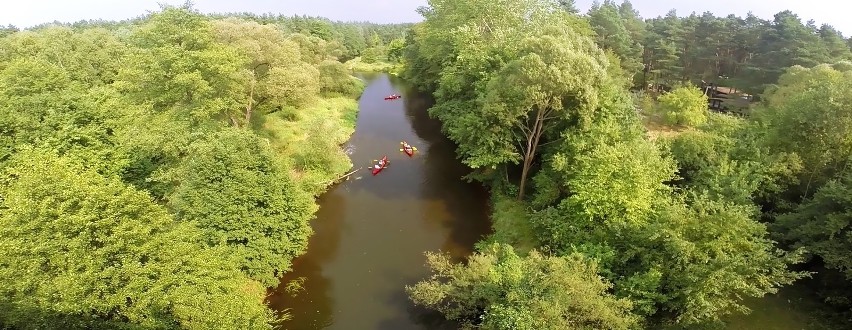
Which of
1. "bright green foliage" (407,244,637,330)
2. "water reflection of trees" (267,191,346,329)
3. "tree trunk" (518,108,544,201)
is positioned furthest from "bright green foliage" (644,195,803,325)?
"water reflection of trees" (267,191,346,329)

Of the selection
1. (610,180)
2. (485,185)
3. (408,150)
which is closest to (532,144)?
(485,185)

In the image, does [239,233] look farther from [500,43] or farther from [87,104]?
[500,43]

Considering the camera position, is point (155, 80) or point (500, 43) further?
point (500, 43)

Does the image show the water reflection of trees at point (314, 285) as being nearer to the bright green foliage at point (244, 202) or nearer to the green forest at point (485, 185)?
the green forest at point (485, 185)

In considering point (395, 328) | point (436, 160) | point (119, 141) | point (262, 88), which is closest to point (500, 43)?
point (436, 160)

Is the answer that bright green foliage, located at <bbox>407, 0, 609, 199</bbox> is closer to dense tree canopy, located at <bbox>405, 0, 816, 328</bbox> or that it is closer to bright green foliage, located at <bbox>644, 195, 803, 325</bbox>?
dense tree canopy, located at <bbox>405, 0, 816, 328</bbox>
